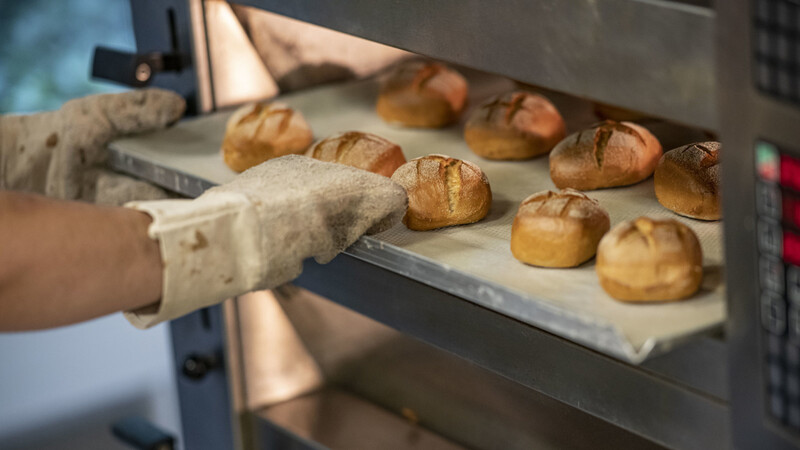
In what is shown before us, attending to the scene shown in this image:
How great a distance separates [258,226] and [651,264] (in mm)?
473

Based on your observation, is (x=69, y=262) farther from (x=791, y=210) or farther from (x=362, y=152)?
(x=791, y=210)

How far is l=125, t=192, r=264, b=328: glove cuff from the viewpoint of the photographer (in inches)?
42.9

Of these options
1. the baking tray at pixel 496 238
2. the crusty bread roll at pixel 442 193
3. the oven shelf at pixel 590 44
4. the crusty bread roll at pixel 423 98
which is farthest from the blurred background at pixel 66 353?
the oven shelf at pixel 590 44

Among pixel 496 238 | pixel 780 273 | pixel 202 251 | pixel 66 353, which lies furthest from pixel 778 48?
pixel 66 353

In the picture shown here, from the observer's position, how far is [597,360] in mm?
1128

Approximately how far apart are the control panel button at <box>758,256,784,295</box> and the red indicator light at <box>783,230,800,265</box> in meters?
0.01


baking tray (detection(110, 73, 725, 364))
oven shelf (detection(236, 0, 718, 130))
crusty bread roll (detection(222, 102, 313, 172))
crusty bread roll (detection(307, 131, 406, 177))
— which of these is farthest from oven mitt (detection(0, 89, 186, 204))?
oven shelf (detection(236, 0, 718, 130))

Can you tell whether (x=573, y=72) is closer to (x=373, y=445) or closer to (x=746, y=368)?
(x=746, y=368)

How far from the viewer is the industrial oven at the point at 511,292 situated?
2.70 feet

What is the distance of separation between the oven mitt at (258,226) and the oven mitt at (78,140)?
57cm

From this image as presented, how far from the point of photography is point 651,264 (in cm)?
99

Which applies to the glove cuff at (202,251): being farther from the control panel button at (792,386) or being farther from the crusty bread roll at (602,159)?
the control panel button at (792,386)

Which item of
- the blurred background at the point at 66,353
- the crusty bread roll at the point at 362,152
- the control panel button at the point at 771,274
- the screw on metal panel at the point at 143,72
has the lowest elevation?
the blurred background at the point at 66,353

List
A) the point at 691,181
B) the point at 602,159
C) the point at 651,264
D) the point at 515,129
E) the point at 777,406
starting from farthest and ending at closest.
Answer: the point at 515,129, the point at 602,159, the point at 691,181, the point at 651,264, the point at 777,406
